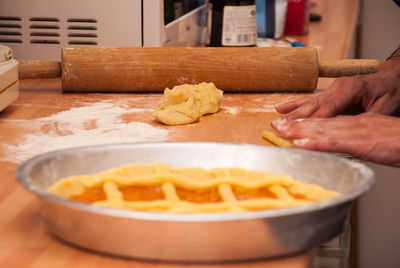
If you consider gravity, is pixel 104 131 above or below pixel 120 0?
below

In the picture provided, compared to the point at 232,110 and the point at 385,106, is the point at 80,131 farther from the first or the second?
the point at 385,106

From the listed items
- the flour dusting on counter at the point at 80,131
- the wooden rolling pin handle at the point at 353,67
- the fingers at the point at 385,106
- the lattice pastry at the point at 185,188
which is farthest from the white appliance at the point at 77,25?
the lattice pastry at the point at 185,188

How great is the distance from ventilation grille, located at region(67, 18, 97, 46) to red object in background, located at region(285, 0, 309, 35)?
1.17 m

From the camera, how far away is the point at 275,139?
1113 millimetres

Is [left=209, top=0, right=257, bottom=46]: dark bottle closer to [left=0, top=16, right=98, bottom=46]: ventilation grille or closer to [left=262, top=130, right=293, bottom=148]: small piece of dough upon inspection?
[left=0, top=16, right=98, bottom=46]: ventilation grille

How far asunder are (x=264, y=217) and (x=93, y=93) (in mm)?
1028

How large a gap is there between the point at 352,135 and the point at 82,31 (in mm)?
925

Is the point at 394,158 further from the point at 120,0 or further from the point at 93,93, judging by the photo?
the point at 120,0

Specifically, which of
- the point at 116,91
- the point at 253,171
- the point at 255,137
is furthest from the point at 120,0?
the point at 253,171

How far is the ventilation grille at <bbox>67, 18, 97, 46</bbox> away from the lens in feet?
5.55

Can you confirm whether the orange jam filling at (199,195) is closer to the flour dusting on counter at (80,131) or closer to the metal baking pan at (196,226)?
the metal baking pan at (196,226)

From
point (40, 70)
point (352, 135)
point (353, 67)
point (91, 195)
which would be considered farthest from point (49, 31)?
point (91, 195)

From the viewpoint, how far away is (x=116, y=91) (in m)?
1.54

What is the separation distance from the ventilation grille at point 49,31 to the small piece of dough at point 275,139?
0.72 meters
